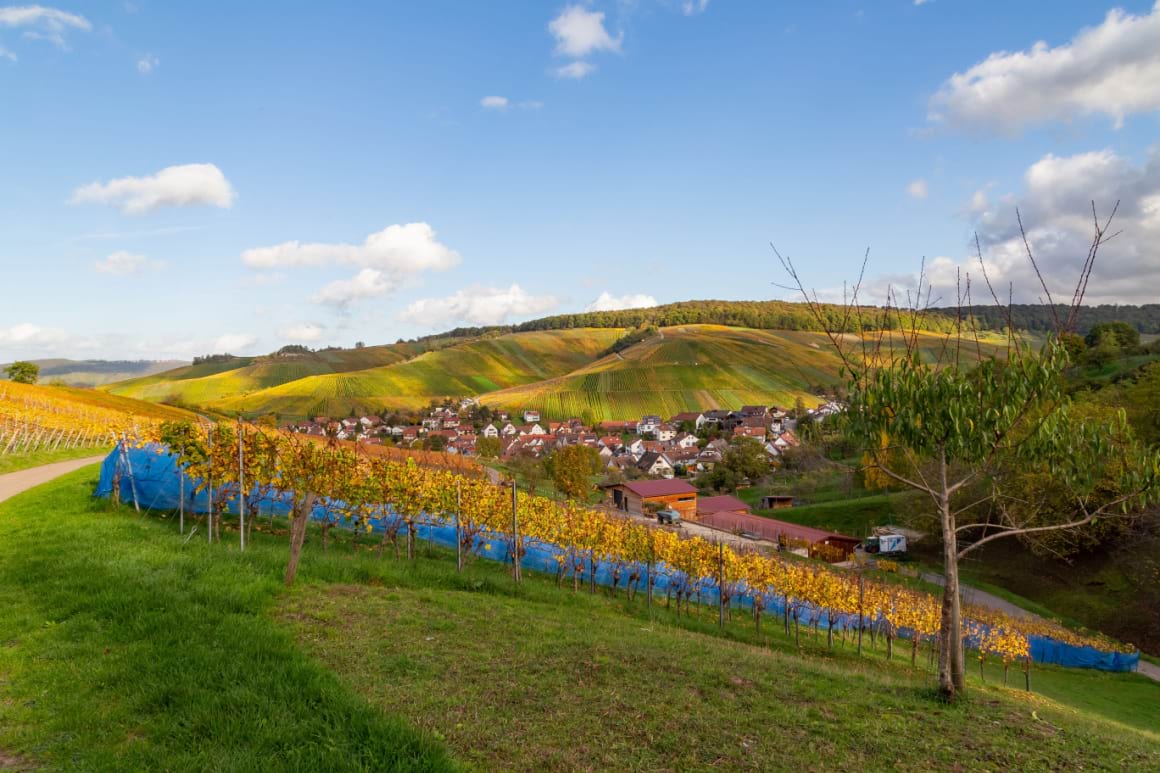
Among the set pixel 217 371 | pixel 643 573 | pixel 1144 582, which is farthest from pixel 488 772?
pixel 217 371

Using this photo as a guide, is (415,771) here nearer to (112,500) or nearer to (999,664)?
(112,500)

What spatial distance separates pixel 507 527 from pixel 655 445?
91.2 metres

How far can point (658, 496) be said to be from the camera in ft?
215

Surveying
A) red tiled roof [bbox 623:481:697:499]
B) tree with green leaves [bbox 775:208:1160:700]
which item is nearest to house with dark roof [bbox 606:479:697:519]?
red tiled roof [bbox 623:481:697:499]

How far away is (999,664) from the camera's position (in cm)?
2681

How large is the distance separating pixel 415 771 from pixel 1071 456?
860 cm

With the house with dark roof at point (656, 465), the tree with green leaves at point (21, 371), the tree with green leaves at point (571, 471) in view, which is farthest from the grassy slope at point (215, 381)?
the tree with green leaves at point (571, 471)

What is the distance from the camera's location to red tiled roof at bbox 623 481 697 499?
6600 cm

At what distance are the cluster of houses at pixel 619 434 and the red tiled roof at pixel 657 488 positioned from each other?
61.1 feet

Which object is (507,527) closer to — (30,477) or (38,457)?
(30,477)

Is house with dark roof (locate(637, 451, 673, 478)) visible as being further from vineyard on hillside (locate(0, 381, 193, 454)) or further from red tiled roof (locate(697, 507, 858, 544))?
vineyard on hillside (locate(0, 381, 193, 454))

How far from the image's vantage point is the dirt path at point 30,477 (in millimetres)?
17984

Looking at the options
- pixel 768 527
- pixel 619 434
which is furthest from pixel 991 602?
pixel 619 434

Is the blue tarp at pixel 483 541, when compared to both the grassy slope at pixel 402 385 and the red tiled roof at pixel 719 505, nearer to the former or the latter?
the red tiled roof at pixel 719 505
